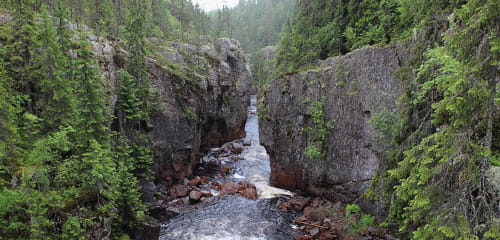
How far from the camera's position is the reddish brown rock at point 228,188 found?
2298 centimetres

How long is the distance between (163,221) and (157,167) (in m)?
6.26

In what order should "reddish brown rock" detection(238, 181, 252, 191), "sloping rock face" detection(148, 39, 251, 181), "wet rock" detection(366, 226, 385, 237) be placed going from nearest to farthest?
"wet rock" detection(366, 226, 385, 237)
"reddish brown rock" detection(238, 181, 252, 191)
"sloping rock face" detection(148, 39, 251, 181)

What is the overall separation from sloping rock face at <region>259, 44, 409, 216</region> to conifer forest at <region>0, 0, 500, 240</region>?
107 millimetres

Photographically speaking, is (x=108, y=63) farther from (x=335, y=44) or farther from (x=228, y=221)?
(x=335, y=44)

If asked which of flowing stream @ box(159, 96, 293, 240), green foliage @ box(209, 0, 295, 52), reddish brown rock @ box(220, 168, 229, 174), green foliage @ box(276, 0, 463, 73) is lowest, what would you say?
flowing stream @ box(159, 96, 293, 240)

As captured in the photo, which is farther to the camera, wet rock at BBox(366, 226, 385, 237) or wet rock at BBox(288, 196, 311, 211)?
wet rock at BBox(288, 196, 311, 211)

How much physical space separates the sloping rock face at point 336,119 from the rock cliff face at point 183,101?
8391mm

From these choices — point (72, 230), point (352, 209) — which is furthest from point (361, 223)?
point (72, 230)

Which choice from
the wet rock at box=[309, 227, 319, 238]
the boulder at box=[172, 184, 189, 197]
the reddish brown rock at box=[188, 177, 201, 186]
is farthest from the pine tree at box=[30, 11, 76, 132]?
the wet rock at box=[309, 227, 319, 238]

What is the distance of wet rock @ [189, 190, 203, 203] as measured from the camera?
843 inches

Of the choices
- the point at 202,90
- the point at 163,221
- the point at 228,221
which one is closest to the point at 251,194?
the point at 228,221

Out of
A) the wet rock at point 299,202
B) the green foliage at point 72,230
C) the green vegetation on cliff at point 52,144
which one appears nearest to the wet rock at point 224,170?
the wet rock at point 299,202

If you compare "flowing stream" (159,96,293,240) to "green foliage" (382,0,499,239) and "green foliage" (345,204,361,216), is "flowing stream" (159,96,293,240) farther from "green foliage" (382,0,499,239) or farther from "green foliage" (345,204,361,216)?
"green foliage" (382,0,499,239)

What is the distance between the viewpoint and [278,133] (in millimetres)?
24375
